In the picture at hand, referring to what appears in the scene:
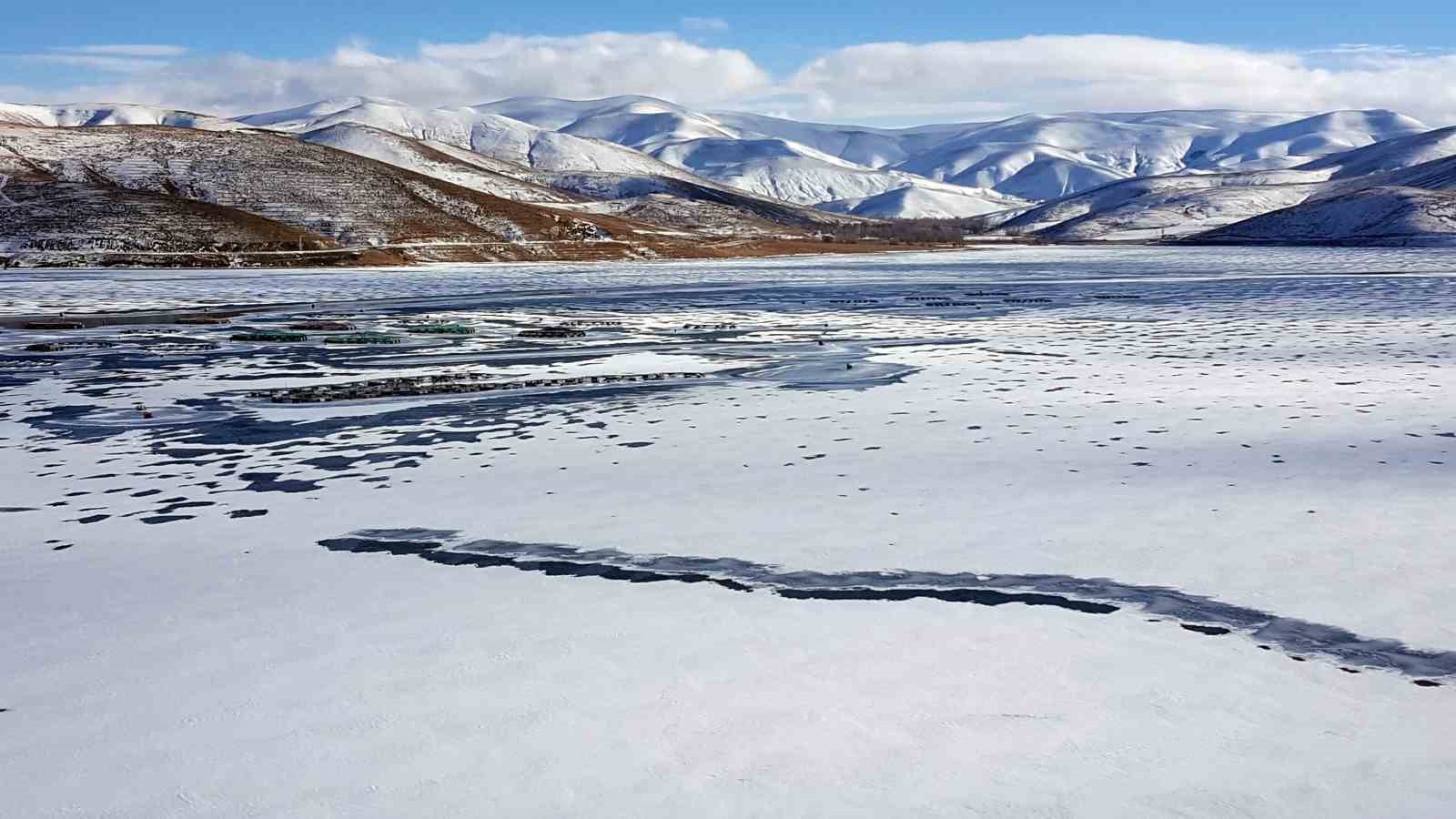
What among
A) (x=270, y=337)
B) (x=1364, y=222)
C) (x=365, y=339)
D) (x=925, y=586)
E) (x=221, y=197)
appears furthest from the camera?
(x=1364, y=222)

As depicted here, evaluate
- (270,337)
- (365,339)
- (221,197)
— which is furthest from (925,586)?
(221,197)

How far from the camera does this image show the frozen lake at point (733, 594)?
6.11m

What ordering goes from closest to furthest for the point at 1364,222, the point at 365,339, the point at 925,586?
the point at 925,586
the point at 365,339
the point at 1364,222

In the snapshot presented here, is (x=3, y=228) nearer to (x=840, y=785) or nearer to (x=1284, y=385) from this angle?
(x=1284, y=385)

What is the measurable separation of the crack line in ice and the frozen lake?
41 millimetres

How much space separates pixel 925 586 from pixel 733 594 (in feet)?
4.59

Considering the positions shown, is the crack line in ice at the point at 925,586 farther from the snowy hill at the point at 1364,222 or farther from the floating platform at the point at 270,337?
the snowy hill at the point at 1364,222

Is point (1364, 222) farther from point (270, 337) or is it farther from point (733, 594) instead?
point (733, 594)

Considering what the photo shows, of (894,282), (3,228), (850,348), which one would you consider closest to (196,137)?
(3,228)

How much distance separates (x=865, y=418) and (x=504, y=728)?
34.8 ft

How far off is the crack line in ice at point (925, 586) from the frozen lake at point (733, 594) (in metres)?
0.04

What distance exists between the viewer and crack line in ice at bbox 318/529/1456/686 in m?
7.68

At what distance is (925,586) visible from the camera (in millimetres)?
9148

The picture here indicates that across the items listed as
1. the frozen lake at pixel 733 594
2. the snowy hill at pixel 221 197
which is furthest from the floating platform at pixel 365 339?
the snowy hill at pixel 221 197
